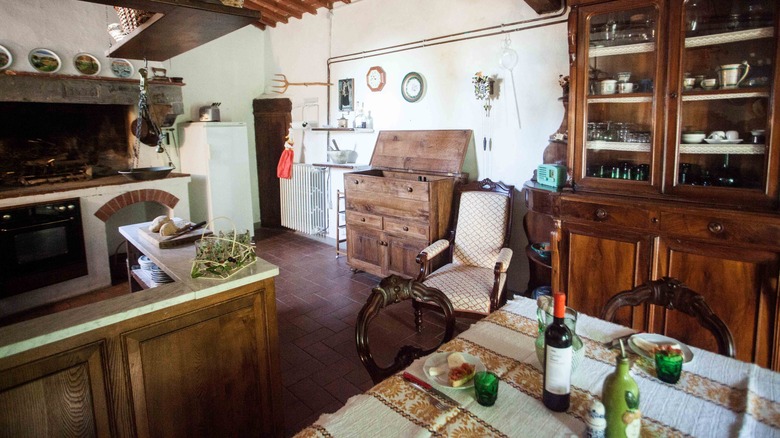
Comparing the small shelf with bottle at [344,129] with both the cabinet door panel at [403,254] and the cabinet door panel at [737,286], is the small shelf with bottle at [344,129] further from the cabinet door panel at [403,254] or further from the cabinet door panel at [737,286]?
the cabinet door panel at [737,286]

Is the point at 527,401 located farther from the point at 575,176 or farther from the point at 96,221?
the point at 96,221

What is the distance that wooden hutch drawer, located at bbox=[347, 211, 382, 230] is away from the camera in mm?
4410

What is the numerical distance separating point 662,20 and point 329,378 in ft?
9.69

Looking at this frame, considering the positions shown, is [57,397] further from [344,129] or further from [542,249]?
[344,129]

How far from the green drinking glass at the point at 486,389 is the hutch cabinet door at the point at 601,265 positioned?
6.54ft

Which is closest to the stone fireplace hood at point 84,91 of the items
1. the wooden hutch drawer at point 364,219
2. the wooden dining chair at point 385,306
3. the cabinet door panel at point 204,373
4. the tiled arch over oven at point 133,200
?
the tiled arch over oven at point 133,200

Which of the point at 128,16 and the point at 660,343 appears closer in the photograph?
the point at 660,343

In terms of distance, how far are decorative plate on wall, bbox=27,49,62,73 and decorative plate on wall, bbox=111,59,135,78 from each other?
1.61 ft

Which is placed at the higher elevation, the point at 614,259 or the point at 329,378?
the point at 614,259

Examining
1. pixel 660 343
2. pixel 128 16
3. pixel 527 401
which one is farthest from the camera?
pixel 128 16

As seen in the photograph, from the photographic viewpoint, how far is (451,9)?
4.30m

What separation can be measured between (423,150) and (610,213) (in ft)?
6.89

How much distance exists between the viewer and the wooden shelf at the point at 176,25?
5.69 feet

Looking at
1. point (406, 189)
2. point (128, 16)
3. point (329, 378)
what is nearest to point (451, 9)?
point (406, 189)
